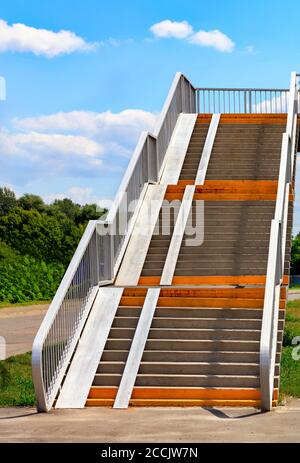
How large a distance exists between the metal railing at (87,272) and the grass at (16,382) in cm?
83

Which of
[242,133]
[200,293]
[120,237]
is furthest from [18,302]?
[200,293]

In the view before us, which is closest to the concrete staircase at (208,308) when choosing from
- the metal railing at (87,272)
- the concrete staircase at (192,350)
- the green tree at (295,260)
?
the concrete staircase at (192,350)

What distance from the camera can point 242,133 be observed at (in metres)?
25.4

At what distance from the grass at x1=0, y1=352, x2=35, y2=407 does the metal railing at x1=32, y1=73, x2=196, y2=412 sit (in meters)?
0.83

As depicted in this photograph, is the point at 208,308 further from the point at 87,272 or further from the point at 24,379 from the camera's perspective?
the point at 24,379

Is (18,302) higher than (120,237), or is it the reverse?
(120,237)

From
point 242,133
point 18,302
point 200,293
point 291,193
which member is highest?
point 242,133

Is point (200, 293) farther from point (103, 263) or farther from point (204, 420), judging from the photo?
point (204, 420)

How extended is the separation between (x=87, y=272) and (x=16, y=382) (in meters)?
2.53

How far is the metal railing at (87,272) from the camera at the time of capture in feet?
44.7

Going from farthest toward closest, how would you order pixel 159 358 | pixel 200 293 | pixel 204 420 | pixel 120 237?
pixel 120 237, pixel 200 293, pixel 159 358, pixel 204 420

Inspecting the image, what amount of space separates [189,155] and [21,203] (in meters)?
61.0

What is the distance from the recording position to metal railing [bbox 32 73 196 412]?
13.6 metres

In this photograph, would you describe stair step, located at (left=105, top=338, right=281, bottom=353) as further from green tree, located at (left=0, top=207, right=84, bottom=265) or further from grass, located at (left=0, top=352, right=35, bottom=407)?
green tree, located at (left=0, top=207, right=84, bottom=265)
